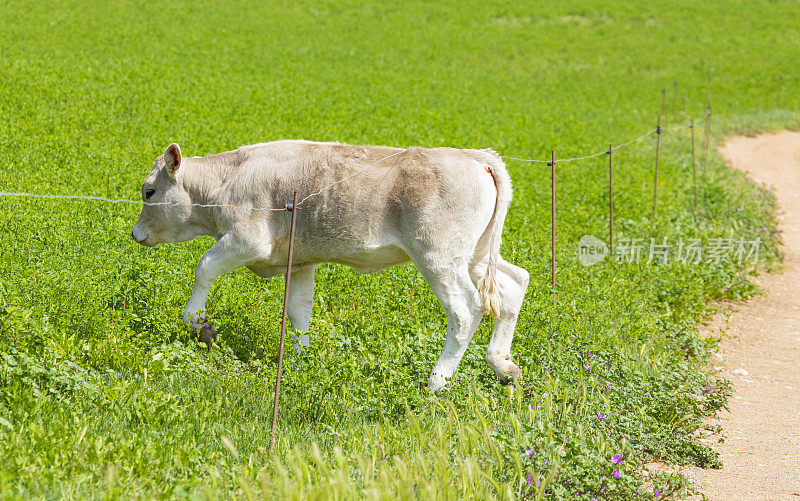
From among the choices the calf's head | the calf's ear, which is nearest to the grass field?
the calf's head

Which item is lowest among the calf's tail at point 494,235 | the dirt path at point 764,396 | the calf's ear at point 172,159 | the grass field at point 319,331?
the dirt path at point 764,396

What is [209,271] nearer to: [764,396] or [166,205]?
[166,205]

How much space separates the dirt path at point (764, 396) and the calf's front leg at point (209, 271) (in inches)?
161

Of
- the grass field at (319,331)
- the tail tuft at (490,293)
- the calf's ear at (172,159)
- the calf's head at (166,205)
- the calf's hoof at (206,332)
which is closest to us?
the grass field at (319,331)

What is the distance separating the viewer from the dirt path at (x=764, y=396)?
6.44 meters

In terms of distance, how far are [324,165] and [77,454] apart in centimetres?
328

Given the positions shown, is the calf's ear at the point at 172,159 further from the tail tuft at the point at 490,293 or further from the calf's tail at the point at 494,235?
the tail tuft at the point at 490,293

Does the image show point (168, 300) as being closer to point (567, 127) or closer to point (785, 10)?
point (567, 127)

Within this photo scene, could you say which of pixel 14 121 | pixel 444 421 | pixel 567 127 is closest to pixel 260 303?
pixel 444 421

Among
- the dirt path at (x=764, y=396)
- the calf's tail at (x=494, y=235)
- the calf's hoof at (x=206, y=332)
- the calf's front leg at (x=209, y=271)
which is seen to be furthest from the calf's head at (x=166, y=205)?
the dirt path at (x=764, y=396)

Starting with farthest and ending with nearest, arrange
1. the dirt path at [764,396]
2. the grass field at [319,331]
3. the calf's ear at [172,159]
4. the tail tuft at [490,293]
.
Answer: the calf's ear at [172,159] → the tail tuft at [490,293] → the dirt path at [764,396] → the grass field at [319,331]

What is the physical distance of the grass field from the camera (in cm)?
545

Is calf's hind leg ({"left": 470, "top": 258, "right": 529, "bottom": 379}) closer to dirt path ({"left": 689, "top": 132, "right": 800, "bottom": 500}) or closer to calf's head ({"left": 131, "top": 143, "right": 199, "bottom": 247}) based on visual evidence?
dirt path ({"left": 689, "top": 132, "right": 800, "bottom": 500})

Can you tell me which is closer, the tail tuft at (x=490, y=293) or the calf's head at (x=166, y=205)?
the tail tuft at (x=490, y=293)
